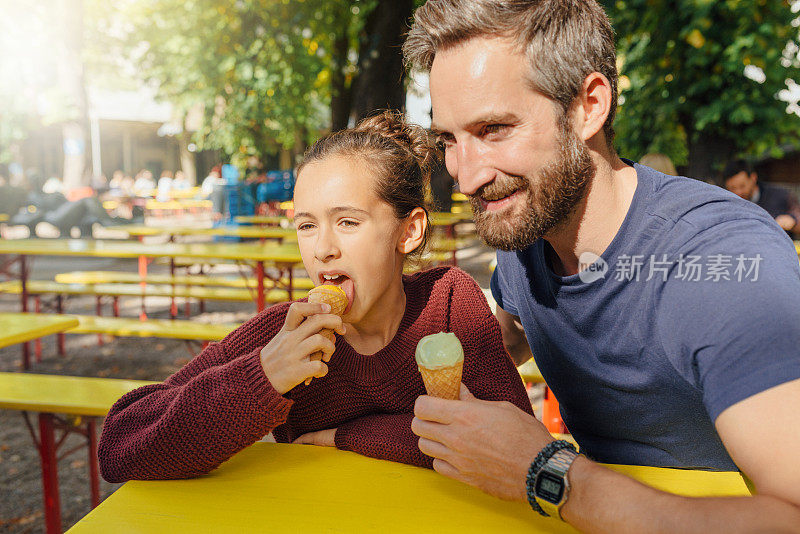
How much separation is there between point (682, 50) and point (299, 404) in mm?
6411

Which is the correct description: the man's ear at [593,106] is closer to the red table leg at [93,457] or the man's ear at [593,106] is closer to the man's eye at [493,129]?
the man's eye at [493,129]

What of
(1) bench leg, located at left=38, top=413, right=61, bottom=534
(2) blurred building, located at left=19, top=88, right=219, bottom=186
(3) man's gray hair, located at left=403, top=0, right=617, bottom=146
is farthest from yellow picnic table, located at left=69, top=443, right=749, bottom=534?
(2) blurred building, located at left=19, top=88, right=219, bottom=186

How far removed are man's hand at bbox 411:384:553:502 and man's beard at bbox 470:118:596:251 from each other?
1.74 ft

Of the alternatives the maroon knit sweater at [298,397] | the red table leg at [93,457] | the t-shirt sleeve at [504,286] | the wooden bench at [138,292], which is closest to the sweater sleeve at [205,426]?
the maroon knit sweater at [298,397]

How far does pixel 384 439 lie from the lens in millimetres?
1550

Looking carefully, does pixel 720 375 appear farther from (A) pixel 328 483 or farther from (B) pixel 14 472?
(B) pixel 14 472

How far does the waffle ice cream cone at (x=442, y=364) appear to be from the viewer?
135 centimetres

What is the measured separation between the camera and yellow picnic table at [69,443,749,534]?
117 centimetres

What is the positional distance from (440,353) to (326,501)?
1.27ft

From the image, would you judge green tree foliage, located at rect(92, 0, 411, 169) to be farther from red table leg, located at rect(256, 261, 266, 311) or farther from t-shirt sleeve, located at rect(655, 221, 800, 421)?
t-shirt sleeve, located at rect(655, 221, 800, 421)

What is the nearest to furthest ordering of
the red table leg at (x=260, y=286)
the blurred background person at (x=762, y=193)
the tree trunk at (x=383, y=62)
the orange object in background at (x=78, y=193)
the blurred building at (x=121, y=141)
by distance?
1. the red table leg at (x=260, y=286)
2. the blurred background person at (x=762, y=193)
3. the tree trunk at (x=383, y=62)
4. the orange object in background at (x=78, y=193)
5. the blurred building at (x=121, y=141)

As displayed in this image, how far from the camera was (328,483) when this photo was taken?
53.0 inches

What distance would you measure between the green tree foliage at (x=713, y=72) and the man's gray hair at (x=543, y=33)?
4536 millimetres

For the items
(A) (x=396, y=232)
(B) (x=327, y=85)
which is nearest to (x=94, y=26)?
(B) (x=327, y=85)
